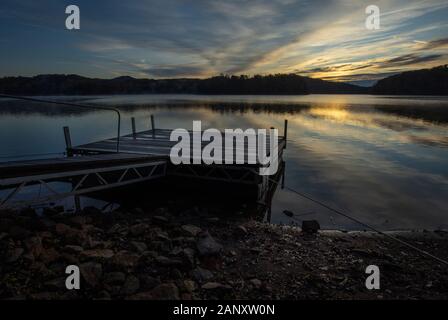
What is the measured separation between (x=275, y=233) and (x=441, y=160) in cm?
2034

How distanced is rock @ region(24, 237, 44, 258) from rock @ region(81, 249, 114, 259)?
2.89 feet

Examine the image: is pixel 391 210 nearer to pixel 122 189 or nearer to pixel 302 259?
pixel 302 259

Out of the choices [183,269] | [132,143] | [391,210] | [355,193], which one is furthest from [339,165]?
[183,269]

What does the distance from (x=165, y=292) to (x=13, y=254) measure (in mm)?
3290

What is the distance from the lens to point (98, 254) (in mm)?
5902

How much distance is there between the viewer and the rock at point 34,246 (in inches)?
219

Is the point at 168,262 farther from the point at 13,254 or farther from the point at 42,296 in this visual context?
the point at 13,254

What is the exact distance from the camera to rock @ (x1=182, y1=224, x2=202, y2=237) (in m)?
7.58

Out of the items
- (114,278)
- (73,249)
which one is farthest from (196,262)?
(73,249)

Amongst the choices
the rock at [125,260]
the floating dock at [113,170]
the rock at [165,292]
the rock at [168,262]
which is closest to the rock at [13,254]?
the floating dock at [113,170]

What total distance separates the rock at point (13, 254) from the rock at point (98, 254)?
1162 millimetres

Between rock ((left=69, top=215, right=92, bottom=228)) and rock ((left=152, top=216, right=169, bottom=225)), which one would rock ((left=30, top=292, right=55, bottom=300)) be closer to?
rock ((left=69, top=215, right=92, bottom=228))

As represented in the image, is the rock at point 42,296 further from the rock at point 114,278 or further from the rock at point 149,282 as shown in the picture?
the rock at point 149,282

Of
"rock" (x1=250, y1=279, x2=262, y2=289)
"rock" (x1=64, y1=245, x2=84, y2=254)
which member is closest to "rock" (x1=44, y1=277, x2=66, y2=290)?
"rock" (x1=64, y1=245, x2=84, y2=254)
